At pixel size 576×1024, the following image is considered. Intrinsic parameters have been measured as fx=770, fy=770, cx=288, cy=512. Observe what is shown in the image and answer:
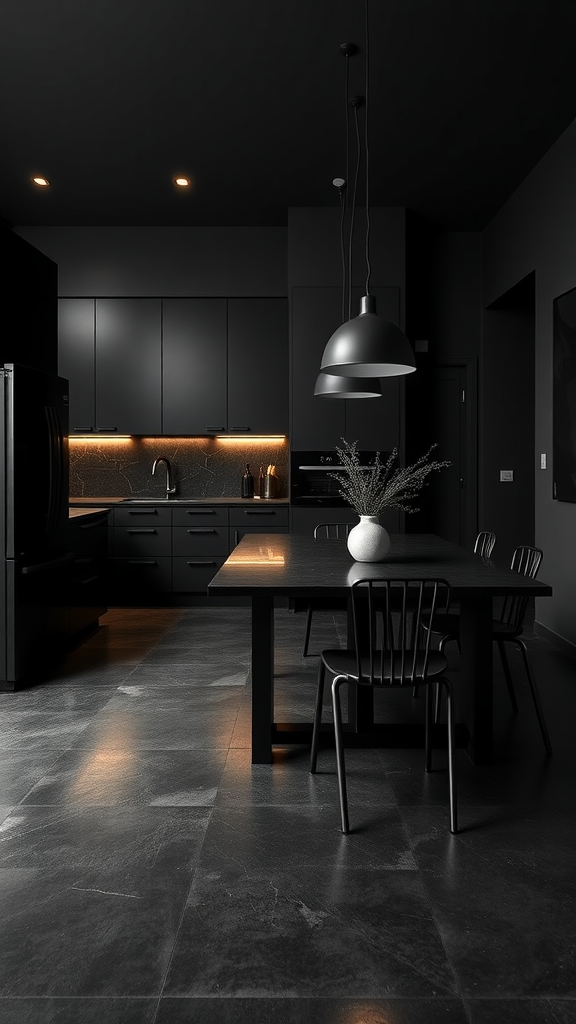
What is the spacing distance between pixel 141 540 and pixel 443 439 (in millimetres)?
2849

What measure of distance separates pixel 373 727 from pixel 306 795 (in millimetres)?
583

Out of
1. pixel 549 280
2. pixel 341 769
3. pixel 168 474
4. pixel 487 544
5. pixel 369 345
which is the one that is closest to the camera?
pixel 341 769

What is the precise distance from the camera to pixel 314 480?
6465 millimetres

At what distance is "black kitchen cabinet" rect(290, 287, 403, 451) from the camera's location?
6426mm

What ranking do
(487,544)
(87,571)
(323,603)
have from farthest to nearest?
(87,571)
(323,603)
(487,544)

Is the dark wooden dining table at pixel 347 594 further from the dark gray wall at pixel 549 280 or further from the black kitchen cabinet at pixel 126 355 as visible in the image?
the black kitchen cabinet at pixel 126 355

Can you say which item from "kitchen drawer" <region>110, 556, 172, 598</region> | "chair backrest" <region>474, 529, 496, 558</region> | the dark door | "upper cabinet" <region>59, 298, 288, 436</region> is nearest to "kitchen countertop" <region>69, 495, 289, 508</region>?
"kitchen drawer" <region>110, 556, 172, 598</region>

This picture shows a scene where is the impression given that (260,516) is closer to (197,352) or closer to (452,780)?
(197,352)

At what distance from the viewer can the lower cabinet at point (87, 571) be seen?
5.06m

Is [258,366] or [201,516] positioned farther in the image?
[258,366]

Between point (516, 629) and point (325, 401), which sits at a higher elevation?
point (325, 401)

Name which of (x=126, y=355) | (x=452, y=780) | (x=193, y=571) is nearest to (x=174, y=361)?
(x=126, y=355)

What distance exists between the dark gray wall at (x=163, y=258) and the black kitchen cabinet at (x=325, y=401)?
626 mm

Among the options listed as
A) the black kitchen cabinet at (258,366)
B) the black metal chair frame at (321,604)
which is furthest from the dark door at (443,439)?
the black metal chair frame at (321,604)
